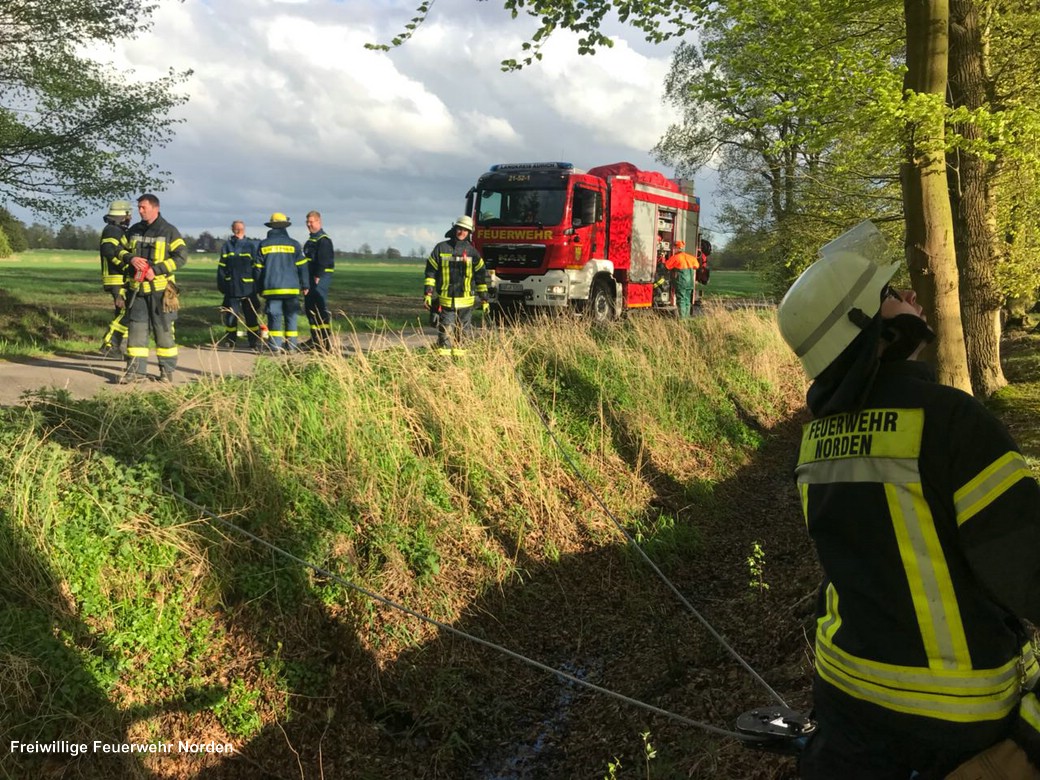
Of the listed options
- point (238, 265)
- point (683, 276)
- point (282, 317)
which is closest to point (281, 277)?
point (282, 317)

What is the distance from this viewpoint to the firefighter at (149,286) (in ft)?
25.7

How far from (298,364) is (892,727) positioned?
5.60 m

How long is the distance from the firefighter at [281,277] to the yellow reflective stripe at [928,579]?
9089mm

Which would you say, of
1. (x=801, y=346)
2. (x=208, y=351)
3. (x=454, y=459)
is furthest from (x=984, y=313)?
(x=208, y=351)

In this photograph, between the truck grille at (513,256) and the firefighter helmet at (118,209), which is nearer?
the firefighter helmet at (118,209)

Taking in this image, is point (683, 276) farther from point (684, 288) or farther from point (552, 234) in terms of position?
point (552, 234)

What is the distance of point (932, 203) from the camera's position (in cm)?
487

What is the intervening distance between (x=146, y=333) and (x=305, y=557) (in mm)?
4796

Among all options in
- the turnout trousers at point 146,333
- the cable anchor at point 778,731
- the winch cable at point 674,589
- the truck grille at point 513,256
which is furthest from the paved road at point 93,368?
the truck grille at point 513,256

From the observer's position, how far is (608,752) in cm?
366

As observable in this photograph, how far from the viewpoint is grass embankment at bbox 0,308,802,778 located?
3.44 m

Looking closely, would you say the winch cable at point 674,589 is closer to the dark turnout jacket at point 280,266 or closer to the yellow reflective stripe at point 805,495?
the yellow reflective stripe at point 805,495

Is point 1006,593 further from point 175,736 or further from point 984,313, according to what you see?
point 984,313

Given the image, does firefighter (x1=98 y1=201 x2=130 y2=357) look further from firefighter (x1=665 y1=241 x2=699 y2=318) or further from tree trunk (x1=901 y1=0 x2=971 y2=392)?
firefighter (x1=665 y1=241 x2=699 y2=318)
